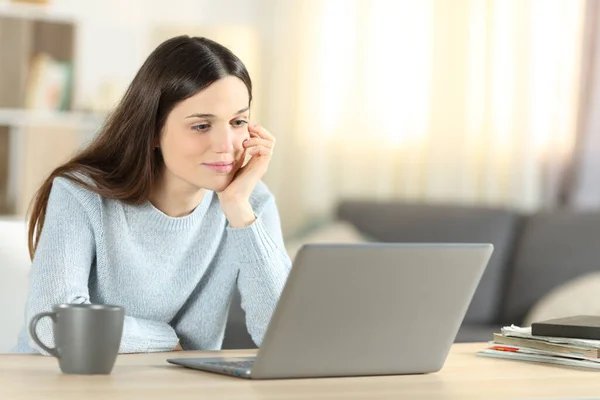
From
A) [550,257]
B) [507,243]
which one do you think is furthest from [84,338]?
[507,243]

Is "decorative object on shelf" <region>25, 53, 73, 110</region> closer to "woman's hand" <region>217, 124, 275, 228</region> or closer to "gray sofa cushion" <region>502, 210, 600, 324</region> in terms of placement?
"gray sofa cushion" <region>502, 210, 600, 324</region>

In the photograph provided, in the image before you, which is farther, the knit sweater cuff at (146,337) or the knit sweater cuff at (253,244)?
the knit sweater cuff at (253,244)

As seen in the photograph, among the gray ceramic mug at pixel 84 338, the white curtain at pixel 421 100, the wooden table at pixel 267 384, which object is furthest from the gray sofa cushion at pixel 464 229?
Answer: the gray ceramic mug at pixel 84 338

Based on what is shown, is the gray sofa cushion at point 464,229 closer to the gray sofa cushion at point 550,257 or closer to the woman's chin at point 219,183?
the gray sofa cushion at point 550,257

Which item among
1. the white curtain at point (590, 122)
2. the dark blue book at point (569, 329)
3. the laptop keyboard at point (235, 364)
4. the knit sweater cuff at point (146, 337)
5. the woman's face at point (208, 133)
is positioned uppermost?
the white curtain at point (590, 122)

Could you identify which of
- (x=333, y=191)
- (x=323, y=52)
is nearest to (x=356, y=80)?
(x=323, y=52)

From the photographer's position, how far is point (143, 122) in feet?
5.96

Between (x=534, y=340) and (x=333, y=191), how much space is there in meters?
3.02

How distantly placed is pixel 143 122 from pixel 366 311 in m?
0.73

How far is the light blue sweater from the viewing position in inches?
66.5

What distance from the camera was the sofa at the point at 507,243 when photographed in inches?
141

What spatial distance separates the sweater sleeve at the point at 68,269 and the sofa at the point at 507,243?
63.1 inches

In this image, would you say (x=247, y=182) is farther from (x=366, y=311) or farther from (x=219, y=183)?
(x=366, y=311)

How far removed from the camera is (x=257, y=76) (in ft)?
14.6
